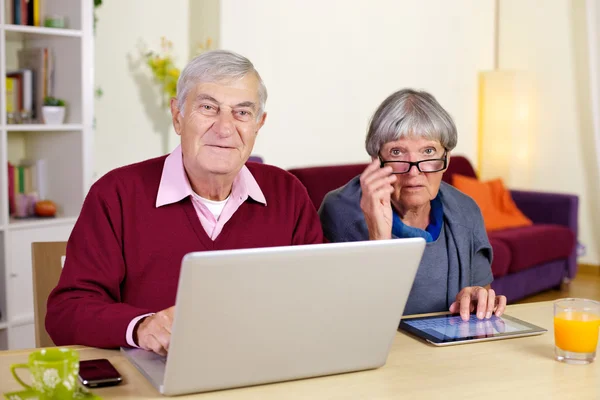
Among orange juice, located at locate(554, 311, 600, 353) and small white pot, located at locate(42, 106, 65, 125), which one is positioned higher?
small white pot, located at locate(42, 106, 65, 125)

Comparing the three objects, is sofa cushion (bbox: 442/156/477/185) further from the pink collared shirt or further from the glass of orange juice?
the glass of orange juice

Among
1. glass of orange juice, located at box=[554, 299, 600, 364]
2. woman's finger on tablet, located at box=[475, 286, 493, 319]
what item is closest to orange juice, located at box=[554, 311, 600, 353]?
glass of orange juice, located at box=[554, 299, 600, 364]

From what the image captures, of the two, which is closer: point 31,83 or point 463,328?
point 463,328

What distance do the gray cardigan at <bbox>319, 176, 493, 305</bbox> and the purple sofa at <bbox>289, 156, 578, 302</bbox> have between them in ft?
7.00

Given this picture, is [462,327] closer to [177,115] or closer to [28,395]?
[177,115]

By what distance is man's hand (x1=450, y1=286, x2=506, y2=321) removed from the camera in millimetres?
1883

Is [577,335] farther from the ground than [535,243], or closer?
farther from the ground

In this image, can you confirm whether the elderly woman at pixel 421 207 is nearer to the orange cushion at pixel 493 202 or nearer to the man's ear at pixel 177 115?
the man's ear at pixel 177 115

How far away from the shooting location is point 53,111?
12.1ft

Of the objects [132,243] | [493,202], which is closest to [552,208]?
[493,202]

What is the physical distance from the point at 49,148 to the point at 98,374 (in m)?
2.68

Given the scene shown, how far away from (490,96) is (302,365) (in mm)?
5311

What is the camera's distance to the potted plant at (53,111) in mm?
3676

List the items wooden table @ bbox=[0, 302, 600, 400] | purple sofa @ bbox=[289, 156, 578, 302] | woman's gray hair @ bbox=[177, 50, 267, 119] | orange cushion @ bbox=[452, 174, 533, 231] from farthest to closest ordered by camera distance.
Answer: orange cushion @ bbox=[452, 174, 533, 231]
purple sofa @ bbox=[289, 156, 578, 302]
woman's gray hair @ bbox=[177, 50, 267, 119]
wooden table @ bbox=[0, 302, 600, 400]
